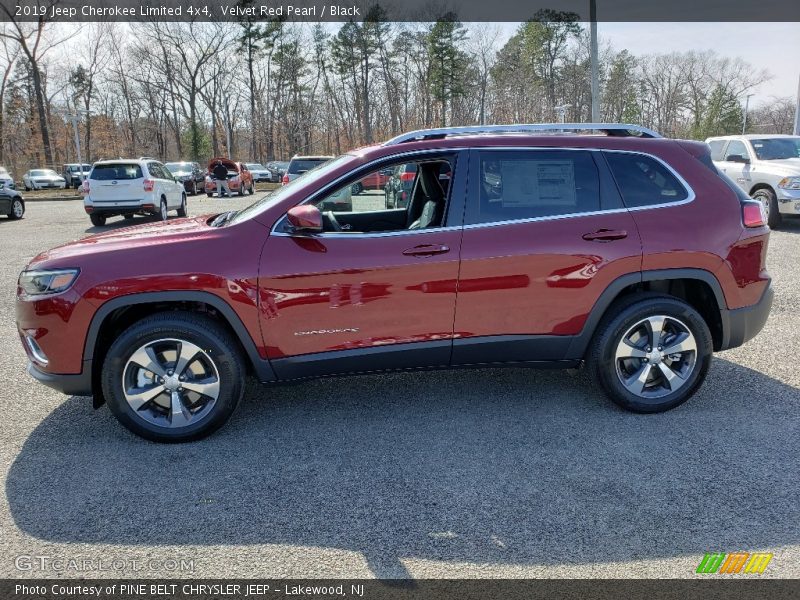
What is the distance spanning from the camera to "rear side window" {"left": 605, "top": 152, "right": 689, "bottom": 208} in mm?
3971

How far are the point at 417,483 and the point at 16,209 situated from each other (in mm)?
20112

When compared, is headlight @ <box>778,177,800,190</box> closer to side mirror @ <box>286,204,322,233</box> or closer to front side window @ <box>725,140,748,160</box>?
front side window @ <box>725,140,748,160</box>

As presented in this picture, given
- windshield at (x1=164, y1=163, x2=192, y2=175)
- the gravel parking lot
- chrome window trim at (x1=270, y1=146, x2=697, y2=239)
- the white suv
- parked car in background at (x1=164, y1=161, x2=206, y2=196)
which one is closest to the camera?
the gravel parking lot

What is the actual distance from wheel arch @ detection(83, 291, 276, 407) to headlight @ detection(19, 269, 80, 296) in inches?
10.1

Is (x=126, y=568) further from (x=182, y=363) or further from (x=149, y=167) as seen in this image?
(x=149, y=167)

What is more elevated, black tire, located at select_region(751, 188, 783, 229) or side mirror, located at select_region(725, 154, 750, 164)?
side mirror, located at select_region(725, 154, 750, 164)

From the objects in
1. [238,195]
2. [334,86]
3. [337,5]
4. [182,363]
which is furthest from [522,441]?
[334,86]

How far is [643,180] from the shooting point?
4008 millimetres

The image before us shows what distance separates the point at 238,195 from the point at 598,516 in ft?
88.1

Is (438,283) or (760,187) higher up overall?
(760,187)

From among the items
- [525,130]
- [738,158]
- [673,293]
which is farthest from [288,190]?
[738,158]

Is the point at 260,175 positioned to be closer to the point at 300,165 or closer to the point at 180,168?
the point at 180,168

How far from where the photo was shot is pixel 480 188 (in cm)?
385

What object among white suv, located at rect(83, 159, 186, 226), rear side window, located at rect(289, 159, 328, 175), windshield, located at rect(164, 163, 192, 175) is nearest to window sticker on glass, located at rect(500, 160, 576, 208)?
white suv, located at rect(83, 159, 186, 226)
